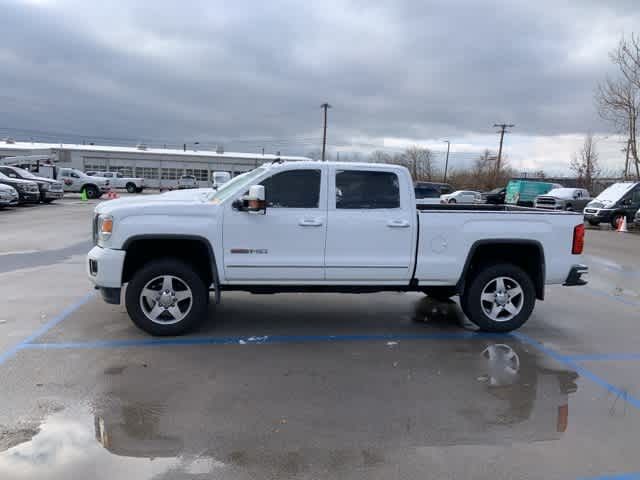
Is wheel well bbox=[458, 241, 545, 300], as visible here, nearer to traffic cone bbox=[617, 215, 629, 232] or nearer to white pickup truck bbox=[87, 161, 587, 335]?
white pickup truck bbox=[87, 161, 587, 335]

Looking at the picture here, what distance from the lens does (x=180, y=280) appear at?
18.3 ft

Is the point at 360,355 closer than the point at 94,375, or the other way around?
the point at 94,375

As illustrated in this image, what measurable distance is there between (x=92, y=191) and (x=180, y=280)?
3208 centimetres

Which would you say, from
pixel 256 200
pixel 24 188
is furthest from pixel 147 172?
pixel 256 200

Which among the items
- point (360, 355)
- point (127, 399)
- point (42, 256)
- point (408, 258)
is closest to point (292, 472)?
point (127, 399)

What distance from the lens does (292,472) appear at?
318 centimetres

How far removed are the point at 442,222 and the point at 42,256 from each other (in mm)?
8683

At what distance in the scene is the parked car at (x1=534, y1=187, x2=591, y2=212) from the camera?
29969mm

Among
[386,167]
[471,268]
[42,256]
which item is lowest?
[42,256]

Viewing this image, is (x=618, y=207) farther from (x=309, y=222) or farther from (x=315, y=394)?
(x=315, y=394)

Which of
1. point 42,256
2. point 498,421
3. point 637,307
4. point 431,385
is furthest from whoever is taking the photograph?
point 42,256

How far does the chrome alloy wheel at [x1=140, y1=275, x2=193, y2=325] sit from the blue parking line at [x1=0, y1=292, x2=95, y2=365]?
120 cm

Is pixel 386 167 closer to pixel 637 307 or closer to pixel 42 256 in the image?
pixel 637 307

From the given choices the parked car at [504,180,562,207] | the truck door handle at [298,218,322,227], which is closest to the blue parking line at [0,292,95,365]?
the truck door handle at [298,218,322,227]
